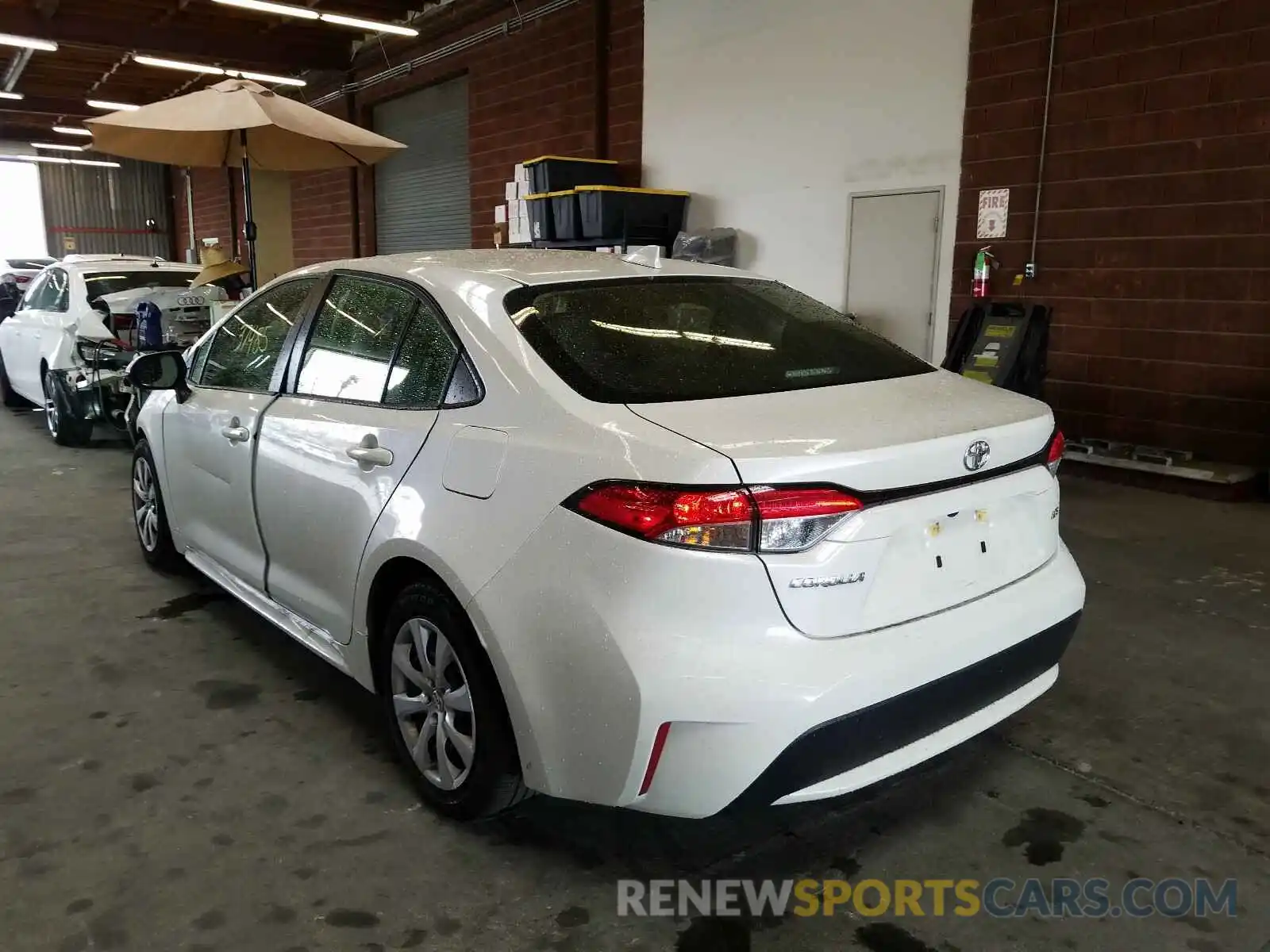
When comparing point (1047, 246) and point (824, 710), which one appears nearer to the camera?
point (824, 710)

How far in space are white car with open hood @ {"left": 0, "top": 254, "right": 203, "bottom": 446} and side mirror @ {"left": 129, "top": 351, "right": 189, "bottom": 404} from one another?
353 centimetres

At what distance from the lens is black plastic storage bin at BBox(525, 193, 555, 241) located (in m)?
8.38

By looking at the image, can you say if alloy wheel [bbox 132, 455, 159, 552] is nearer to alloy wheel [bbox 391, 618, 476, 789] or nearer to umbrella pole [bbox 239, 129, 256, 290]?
alloy wheel [bbox 391, 618, 476, 789]

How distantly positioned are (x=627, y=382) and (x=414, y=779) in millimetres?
1095

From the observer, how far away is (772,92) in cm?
767

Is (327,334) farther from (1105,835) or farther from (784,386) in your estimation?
(1105,835)

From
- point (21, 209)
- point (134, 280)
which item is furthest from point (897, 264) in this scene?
point (21, 209)

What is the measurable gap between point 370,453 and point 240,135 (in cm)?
561

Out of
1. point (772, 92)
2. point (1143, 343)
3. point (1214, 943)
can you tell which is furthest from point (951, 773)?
point (772, 92)

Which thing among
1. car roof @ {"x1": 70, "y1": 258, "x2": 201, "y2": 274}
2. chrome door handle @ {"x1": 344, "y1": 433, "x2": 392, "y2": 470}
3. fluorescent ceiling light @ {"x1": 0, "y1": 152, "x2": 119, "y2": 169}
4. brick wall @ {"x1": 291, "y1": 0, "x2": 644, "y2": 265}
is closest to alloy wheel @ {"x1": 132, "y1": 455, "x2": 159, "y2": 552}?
chrome door handle @ {"x1": 344, "y1": 433, "x2": 392, "y2": 470}

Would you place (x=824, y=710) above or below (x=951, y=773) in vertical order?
above

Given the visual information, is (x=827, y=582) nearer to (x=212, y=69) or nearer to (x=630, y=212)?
(x=630, y=212)

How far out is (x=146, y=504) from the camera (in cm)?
398

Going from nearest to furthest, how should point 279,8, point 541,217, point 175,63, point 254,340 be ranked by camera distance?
point 254,340 → point 541,217 → point 279,8 → point 175,63
